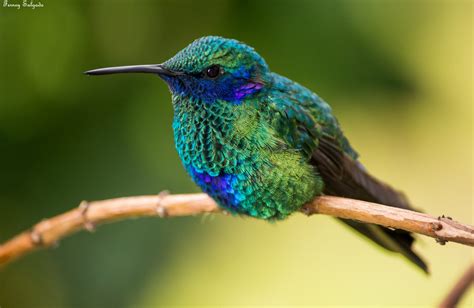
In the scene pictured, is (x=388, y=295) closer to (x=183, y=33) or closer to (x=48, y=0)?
(x=183, y=33)

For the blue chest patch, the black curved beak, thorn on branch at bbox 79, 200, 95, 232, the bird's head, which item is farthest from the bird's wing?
thorn on branch at bbox 79, 200, 95, 232

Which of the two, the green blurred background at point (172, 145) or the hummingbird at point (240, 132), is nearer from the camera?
the hummingbird at point (240, 132)

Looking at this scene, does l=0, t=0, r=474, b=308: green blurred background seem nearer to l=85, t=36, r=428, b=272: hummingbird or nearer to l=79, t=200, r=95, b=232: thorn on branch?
l=79, t=200, r=95, b=232: thorn on branch

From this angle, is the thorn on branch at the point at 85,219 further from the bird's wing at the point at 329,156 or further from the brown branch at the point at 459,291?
the brown branch at the point at 459,291

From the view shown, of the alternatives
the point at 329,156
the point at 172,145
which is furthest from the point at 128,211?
the point at 172,145

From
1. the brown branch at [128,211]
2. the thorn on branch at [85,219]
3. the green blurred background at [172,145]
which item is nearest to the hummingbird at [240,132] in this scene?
the brown branch at [128,211]

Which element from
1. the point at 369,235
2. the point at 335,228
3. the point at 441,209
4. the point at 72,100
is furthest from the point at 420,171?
the point at 72,100

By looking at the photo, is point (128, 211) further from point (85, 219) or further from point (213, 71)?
point (213, 71)

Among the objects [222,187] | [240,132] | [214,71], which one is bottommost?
[222,187]
